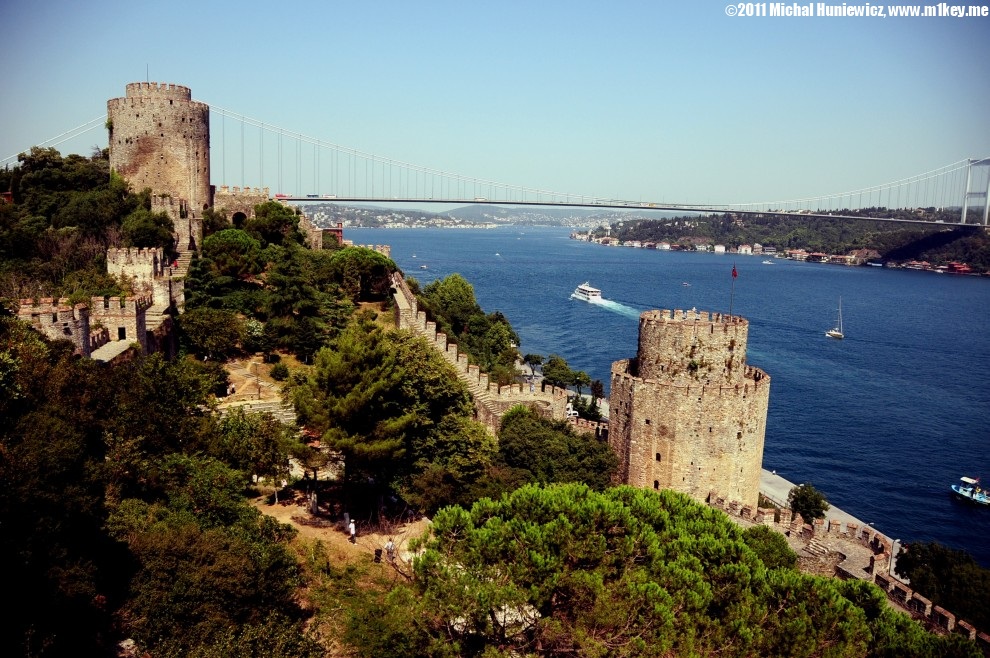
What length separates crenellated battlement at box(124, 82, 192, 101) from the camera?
24891 millimetres

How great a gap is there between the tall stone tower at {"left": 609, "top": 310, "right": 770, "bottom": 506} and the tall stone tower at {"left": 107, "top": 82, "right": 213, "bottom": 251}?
15421 mm

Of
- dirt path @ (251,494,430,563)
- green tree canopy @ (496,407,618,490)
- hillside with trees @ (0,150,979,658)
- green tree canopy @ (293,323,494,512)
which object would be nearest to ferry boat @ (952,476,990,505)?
green tree canopy @ (496,407,618,490)

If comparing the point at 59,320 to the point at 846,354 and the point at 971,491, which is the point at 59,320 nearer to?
the point at 971,491

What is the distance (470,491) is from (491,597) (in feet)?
19.3

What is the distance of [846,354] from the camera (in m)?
50.4

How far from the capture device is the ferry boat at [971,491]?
2703 cm

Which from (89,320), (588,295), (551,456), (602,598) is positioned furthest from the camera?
(588,295)

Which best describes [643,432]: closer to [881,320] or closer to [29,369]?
[29,369]

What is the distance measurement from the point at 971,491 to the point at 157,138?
30.5m

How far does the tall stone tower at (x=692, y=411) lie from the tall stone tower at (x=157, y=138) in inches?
607

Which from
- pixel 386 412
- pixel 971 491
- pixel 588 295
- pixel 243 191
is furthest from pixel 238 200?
pixel 588 295

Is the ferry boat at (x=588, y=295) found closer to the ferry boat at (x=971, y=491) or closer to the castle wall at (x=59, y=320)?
the ferry boat at (x=971, y=491)

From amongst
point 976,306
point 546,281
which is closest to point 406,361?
point 546,281

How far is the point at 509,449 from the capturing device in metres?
16.5
